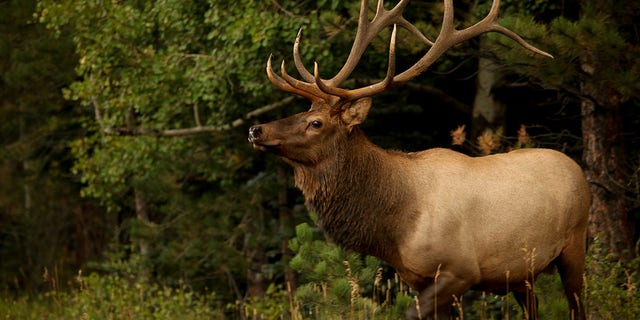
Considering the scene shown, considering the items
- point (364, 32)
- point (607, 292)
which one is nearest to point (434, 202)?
point (364, 32)

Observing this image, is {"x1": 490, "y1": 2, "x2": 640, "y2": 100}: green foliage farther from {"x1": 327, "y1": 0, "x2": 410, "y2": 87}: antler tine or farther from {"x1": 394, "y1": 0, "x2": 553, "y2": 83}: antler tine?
{"x1": 327, "y1": 0, "x2": 410, "y2": 87}: antler tine

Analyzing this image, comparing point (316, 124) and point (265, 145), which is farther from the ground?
point (316, 124)

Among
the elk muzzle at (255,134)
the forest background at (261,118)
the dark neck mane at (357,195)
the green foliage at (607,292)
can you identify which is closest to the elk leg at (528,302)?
the forest background at (261,118)

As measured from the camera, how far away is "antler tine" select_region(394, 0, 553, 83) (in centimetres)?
627

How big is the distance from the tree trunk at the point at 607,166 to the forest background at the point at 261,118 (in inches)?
0.5

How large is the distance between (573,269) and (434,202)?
1.09 m

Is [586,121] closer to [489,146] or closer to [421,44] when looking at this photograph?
[489,146]

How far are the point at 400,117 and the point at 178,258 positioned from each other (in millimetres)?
3311

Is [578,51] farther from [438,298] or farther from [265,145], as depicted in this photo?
[265,145]

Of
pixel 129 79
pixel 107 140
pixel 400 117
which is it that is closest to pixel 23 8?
pixel 107 140

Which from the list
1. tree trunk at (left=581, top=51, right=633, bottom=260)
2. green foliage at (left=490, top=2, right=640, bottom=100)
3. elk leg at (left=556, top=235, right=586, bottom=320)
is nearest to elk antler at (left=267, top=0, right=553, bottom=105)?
green foliage at (left=490, top=2, right=640, bottom=100)

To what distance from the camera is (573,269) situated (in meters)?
6.19

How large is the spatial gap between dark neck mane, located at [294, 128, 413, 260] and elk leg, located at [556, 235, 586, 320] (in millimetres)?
1150

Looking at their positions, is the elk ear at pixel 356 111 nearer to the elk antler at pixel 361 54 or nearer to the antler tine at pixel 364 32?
the elk antler at pixel 361 54
